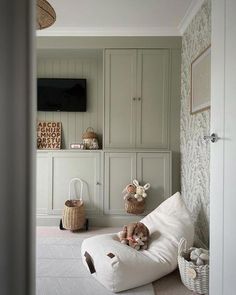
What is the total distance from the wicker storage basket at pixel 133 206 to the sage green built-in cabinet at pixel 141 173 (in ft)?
0.41

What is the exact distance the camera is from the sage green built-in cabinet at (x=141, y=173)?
3.13 meters

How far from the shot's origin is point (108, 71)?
319 centimetres

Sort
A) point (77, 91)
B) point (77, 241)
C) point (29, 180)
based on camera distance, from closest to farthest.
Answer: point (29, 180) < point (77, 241) < point (77, 91)

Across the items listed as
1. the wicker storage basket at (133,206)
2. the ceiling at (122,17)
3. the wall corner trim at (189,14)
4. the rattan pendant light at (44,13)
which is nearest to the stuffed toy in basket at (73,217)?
the wicker storage basket at (133,206)

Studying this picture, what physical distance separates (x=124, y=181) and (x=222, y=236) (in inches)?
76.4

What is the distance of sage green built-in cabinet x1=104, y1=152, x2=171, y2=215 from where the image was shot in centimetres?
313

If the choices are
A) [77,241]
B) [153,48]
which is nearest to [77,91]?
[153,48]

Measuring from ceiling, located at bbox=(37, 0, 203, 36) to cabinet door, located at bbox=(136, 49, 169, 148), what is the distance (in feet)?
1.00

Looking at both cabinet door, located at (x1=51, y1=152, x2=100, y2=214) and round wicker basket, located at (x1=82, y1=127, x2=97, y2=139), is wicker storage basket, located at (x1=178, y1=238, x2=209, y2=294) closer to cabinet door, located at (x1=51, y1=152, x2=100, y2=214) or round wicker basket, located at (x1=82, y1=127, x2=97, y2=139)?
cabinet door, located at (x1=51, y1=152, x2=100, y2=214)

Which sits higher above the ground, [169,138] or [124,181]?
[169,138]

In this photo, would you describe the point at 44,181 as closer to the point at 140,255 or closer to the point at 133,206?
the point at 133,206

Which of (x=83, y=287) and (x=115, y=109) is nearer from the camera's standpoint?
(x=83, y=287)

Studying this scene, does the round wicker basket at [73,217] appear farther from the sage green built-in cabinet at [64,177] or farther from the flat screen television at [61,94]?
the flat screen television at [61,94]

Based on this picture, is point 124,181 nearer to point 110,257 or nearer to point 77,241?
point 77,241
